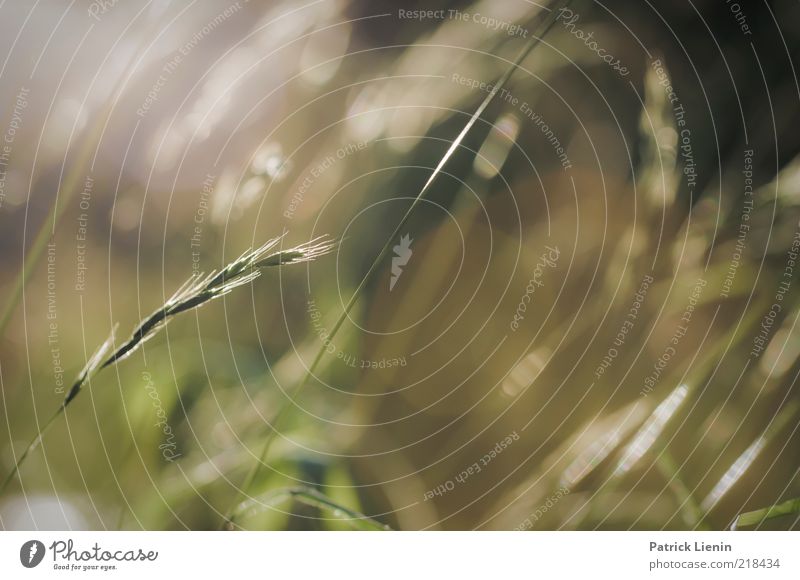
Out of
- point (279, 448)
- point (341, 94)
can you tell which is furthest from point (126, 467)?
point (341, 94)

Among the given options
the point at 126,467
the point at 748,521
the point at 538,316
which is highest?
the point at 538,316

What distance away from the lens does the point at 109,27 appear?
0.59 meters

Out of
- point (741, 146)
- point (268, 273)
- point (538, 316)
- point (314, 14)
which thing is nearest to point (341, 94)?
point (314, 14)

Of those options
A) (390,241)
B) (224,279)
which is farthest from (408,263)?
(224,279)

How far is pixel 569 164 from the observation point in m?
0.63

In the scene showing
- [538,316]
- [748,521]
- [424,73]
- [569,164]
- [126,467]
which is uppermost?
[424,73]

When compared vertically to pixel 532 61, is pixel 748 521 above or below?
below

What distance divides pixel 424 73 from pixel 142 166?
0.32 metres

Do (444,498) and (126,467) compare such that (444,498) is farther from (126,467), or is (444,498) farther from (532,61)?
(532,61)

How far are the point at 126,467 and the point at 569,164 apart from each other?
1.93 ft

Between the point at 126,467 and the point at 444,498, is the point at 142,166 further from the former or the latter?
the point at 444,498

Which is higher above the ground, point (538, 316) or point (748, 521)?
point (538, 316)

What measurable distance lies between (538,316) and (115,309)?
1.52 ft

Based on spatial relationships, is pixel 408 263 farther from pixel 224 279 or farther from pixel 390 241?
pixel 224 279
